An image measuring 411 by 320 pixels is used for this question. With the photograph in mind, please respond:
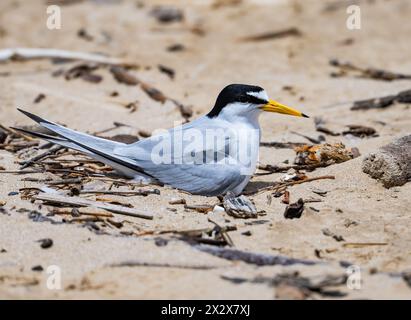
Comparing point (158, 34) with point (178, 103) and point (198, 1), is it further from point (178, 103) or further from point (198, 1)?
point (178, 103)

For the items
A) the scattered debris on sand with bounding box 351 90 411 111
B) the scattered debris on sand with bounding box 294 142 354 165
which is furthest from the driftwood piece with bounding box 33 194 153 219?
the scattered debris on sand with bounding box 351 90 411 111

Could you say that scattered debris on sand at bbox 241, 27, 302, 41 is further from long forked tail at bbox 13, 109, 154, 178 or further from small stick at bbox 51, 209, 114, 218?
small stick at bbox 51, 209, 114, 218

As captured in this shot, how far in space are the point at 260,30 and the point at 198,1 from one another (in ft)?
5.19

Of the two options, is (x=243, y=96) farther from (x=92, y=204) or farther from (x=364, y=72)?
(x=364, y=72)

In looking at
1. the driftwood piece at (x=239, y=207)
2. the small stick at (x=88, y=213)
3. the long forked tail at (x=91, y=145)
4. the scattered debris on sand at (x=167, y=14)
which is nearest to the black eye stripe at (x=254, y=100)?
the driftwood piece at (x=239, y=207)

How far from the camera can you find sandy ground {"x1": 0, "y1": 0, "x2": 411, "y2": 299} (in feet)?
12.5

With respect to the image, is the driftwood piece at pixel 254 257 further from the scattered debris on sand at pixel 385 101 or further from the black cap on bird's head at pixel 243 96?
the scattered debris on sand at pixel 385 101

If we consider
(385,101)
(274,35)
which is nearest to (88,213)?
(385,101)

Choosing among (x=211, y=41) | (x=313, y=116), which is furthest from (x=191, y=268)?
(x=211, y=41)

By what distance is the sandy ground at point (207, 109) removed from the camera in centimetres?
381

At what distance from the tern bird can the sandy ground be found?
15 centimetres

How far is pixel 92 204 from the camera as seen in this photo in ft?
15.0

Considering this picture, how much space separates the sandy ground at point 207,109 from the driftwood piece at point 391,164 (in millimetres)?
66

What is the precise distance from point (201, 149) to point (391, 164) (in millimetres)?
1265
